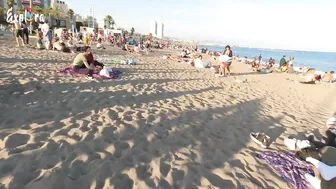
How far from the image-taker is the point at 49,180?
223 centimetres

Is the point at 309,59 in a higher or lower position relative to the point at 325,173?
higher

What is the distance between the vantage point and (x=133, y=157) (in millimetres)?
2848

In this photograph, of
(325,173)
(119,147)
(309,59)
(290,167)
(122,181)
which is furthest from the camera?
(309,59)

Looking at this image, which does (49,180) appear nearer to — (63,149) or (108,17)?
(63,149)

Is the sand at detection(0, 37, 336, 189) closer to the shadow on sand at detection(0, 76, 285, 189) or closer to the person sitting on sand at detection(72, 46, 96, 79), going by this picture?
the shadow on sand at detection(0, 76, 285, 189)

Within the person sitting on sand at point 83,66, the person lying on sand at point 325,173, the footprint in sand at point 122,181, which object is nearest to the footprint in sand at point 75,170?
the footprint in sand at point 122,181

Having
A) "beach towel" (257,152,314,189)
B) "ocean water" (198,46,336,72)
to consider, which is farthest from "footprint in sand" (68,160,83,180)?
"ocean water" (198,46,336,72)

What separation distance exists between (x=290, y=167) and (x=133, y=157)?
2.34 metres

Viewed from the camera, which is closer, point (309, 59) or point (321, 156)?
point (321, 156)

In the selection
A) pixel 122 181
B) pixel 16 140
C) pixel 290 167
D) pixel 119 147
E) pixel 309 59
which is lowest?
pixel 290 167

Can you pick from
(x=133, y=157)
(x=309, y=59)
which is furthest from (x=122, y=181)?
(x=309, y=59)

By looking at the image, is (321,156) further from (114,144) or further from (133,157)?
(114,144)

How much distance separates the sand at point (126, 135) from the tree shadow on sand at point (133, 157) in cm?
1

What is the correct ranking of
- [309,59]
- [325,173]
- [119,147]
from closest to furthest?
1. [325,173]
2. [119,147]
3. [309,59]
